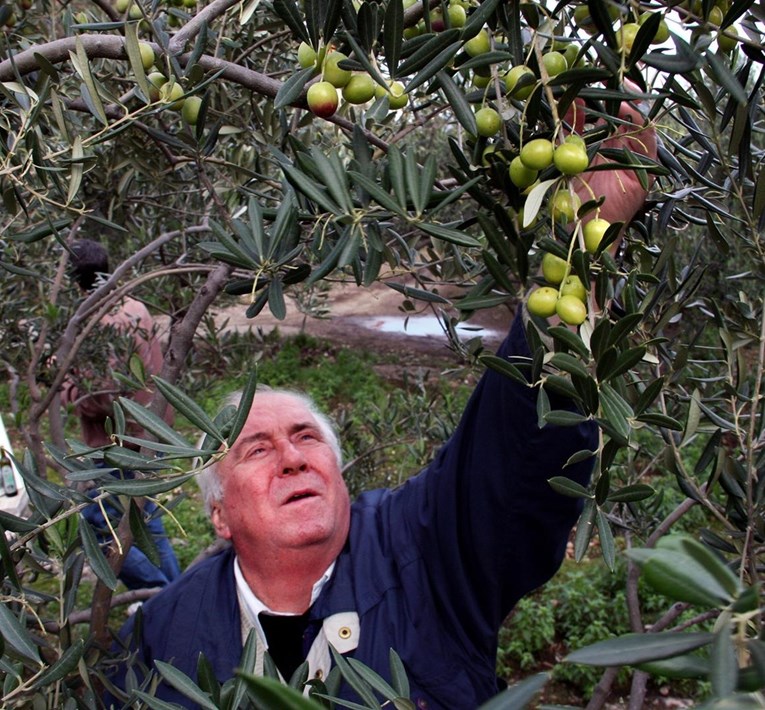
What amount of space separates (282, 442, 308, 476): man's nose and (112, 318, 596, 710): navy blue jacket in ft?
0.76

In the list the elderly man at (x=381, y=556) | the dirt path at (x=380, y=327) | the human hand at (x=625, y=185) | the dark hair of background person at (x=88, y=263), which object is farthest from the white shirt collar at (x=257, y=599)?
the dirt path at (x=380, y=327)

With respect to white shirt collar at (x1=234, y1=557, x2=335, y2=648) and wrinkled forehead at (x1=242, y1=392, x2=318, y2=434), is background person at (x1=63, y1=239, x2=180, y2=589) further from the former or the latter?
white shirt collar at (x1=234, y1=557, x2=335, y2=648)

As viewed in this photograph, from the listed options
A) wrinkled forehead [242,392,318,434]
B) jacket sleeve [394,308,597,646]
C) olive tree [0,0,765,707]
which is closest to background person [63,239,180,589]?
wrinkled forehead [242,392,318,434]

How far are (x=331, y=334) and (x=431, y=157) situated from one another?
1014 centimetres

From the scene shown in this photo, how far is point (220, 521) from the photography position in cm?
234

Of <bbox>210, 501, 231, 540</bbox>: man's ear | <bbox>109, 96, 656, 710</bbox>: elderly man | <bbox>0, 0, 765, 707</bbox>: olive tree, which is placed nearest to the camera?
<bbox>0, 0, 765, 707</bbox>: olive tree

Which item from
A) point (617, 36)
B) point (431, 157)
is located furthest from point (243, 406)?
point (617, 36)

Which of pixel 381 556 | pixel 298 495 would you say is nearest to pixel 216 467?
pixel 298 495

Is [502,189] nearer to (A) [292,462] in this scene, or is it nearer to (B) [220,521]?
(A) [292,462]

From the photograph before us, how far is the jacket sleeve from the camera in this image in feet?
5.18

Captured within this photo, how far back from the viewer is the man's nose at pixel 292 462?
2178 mm

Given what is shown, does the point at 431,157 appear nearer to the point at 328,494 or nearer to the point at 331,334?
Result: the point at 328,494

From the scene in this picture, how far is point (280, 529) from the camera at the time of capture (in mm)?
2041

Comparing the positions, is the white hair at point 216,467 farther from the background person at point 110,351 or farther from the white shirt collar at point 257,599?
the background person at point 110,351
